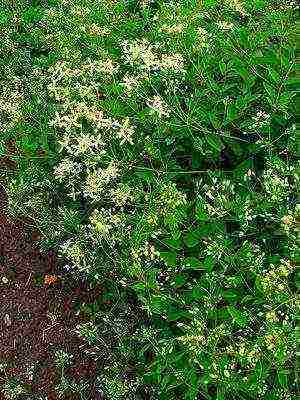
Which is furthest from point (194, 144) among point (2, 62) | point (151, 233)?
point (2, 62)

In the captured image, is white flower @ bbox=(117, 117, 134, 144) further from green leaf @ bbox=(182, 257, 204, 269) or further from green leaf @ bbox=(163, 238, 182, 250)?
green leaf @ bbox=(182, 257, 204, 269)

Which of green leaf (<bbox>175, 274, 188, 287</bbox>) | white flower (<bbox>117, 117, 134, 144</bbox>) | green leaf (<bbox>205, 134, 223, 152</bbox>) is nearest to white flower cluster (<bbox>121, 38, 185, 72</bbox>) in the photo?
white flower (<bbox>117, 117, 134, 144</bbox>)

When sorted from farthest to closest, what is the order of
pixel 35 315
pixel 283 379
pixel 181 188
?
pixel 35 315, pixel 181 188, pixel 283 379

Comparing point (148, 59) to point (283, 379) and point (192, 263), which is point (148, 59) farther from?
point (283, 379)

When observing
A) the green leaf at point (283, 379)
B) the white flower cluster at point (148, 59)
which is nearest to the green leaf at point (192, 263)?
the green leaf at point (283, 379)

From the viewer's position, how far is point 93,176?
11.4ft

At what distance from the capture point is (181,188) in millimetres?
3916

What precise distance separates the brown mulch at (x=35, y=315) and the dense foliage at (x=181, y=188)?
0.20 metres

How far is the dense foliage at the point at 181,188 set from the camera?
317cm

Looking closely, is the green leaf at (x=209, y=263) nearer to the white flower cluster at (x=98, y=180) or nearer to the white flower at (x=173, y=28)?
the white flower cluster at (x=98, y=180)

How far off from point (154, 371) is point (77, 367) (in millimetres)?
642

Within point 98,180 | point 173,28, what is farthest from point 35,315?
point 173,28

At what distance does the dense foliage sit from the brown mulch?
0.66 feet

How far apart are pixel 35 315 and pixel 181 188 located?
131 centimetres
